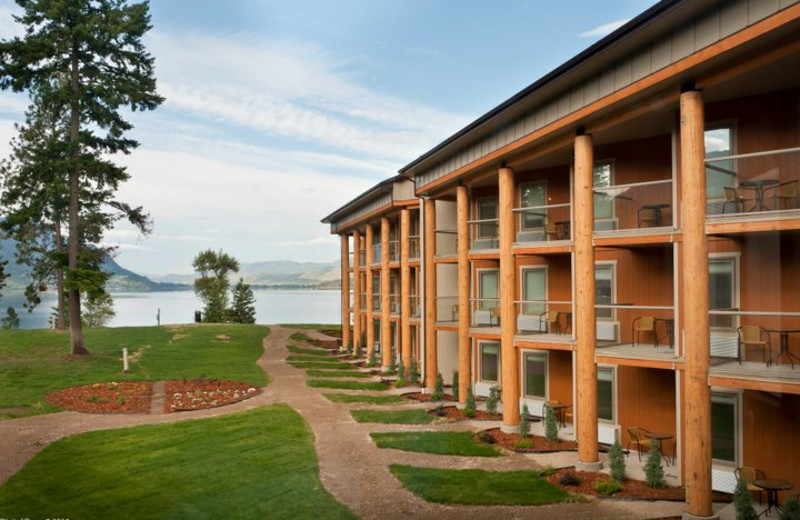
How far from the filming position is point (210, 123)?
10.1 meters

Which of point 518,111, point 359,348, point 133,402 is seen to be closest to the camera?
point 518,111

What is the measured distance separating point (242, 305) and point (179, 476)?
5102 centimetres

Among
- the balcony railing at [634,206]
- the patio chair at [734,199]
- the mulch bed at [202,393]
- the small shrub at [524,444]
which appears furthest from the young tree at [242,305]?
the patio chair at [734,199]

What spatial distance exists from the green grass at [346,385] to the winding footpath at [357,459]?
1.58 metres

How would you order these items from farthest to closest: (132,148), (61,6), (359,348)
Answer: (359,348) < (132,148) < (61,6)

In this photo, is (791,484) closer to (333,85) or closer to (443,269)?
(333,85)

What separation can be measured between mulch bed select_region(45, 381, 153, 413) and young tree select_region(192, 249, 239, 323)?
35.6 m

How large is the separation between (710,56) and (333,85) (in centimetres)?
636

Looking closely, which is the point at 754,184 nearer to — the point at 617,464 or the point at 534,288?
the point at 617,464

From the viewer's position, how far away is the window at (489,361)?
22.1 metres

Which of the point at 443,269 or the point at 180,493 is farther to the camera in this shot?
the point at 443,269

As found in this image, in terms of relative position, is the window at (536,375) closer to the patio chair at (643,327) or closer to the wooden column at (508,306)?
the wooden column at (508,306)

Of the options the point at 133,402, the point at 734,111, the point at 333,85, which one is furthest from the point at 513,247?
the point at 133,402

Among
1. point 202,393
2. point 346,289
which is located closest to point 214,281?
point 346,289
